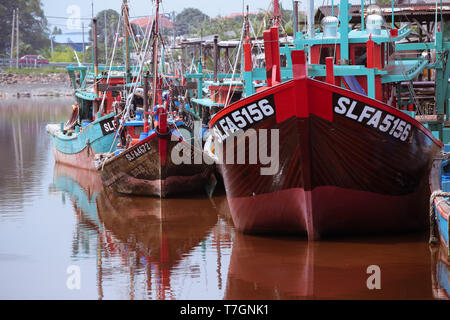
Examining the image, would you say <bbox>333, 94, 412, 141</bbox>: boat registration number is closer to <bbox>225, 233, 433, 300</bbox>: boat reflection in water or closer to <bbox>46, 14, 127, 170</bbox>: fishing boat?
<bbox>225, 233, 433, 300</bbox>: boat reflection in water

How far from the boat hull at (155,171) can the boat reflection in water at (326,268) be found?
13.7 ft

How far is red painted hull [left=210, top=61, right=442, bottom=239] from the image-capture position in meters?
12.0

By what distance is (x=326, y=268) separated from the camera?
38.7 feet

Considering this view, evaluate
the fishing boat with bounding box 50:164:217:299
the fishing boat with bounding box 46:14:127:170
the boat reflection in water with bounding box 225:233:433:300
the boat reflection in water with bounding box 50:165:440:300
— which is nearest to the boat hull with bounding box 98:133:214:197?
the fishing boat with bounding box 50:164:217:299

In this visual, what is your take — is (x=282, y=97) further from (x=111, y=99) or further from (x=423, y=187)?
(x=111, y=99)

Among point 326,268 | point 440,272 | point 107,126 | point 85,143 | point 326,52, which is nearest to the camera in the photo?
point 440,272

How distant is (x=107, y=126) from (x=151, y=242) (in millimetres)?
8169

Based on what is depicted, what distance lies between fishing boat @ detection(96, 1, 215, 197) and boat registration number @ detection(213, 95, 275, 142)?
4.17 meters

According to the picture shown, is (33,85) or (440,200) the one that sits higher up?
(33,85)

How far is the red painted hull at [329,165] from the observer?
39.4 ft

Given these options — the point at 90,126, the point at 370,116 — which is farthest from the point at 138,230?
the point at 90,126

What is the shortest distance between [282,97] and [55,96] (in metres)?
77.0

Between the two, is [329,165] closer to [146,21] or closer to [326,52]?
[326,52]
